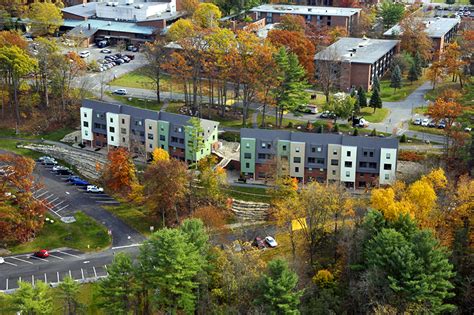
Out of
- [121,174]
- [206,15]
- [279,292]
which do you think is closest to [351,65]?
[206,15]

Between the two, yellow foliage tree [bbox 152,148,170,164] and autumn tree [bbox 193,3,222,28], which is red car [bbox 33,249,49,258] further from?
autumn tree [bbox 193,3,222,28]

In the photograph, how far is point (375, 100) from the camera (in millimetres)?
68062

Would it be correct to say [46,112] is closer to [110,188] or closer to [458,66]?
[110,188]

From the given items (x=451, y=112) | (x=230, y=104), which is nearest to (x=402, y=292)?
(x=451, y=112)

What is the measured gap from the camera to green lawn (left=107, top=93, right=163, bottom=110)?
70.4 m

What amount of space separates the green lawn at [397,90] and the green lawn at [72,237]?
36335 mm

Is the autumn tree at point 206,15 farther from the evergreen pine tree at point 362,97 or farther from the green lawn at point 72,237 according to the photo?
the green lawn at point 72,237

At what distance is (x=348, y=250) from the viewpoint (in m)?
40.2

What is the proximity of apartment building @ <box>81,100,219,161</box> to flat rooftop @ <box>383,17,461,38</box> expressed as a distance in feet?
126

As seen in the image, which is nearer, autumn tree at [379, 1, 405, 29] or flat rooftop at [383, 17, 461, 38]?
flat rooftop at [383, 17, 461, 38]

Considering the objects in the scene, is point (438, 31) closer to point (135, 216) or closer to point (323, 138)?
point (323, 138)

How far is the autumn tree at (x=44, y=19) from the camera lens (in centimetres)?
9288

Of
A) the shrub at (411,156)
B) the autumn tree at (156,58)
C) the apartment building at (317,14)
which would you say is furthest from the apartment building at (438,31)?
the autumn tree at (156,58)

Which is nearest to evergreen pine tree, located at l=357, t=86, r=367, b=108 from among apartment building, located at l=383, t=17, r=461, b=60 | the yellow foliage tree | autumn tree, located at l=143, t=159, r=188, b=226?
apartment building, located at l=383, t=17, r=461, b=60
